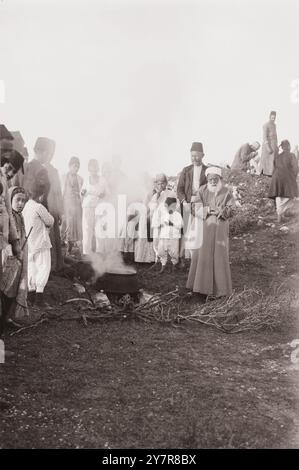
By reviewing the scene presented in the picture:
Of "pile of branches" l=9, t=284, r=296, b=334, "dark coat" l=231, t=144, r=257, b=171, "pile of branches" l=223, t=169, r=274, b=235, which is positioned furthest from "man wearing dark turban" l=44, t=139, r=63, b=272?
"dark coat" l=231, t=144, r=257, b=171

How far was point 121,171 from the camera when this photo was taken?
995 cm

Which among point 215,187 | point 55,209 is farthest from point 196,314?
point 55,209

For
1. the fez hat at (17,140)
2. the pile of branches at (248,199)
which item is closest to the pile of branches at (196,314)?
the fez hat at (17,140)

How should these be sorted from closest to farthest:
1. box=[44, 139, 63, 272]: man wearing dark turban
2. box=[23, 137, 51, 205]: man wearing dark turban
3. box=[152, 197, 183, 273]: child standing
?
box=[23, 137, 51, 205]: man wearing dark turban → box=[44, 139, 63, 272]: man wearing dark turban → box=[152, 197, 183, 273]: child standing

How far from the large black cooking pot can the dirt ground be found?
0.65 metres

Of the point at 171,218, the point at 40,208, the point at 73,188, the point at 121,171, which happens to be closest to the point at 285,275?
the point at 171,218

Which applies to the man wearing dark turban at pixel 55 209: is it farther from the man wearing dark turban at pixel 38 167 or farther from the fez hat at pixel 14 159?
the fez hat at pixel 14 159

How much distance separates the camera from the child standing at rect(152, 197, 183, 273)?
9609 mm

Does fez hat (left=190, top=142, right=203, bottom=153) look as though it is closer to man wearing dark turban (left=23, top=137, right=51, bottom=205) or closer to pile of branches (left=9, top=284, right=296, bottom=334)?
man wearing dark turban (left=23, top=137, right=51, bottom=205)

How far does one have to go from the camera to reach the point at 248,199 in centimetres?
1562

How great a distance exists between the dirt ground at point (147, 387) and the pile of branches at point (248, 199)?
6968 mm

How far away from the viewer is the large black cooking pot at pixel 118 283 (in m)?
6.86
